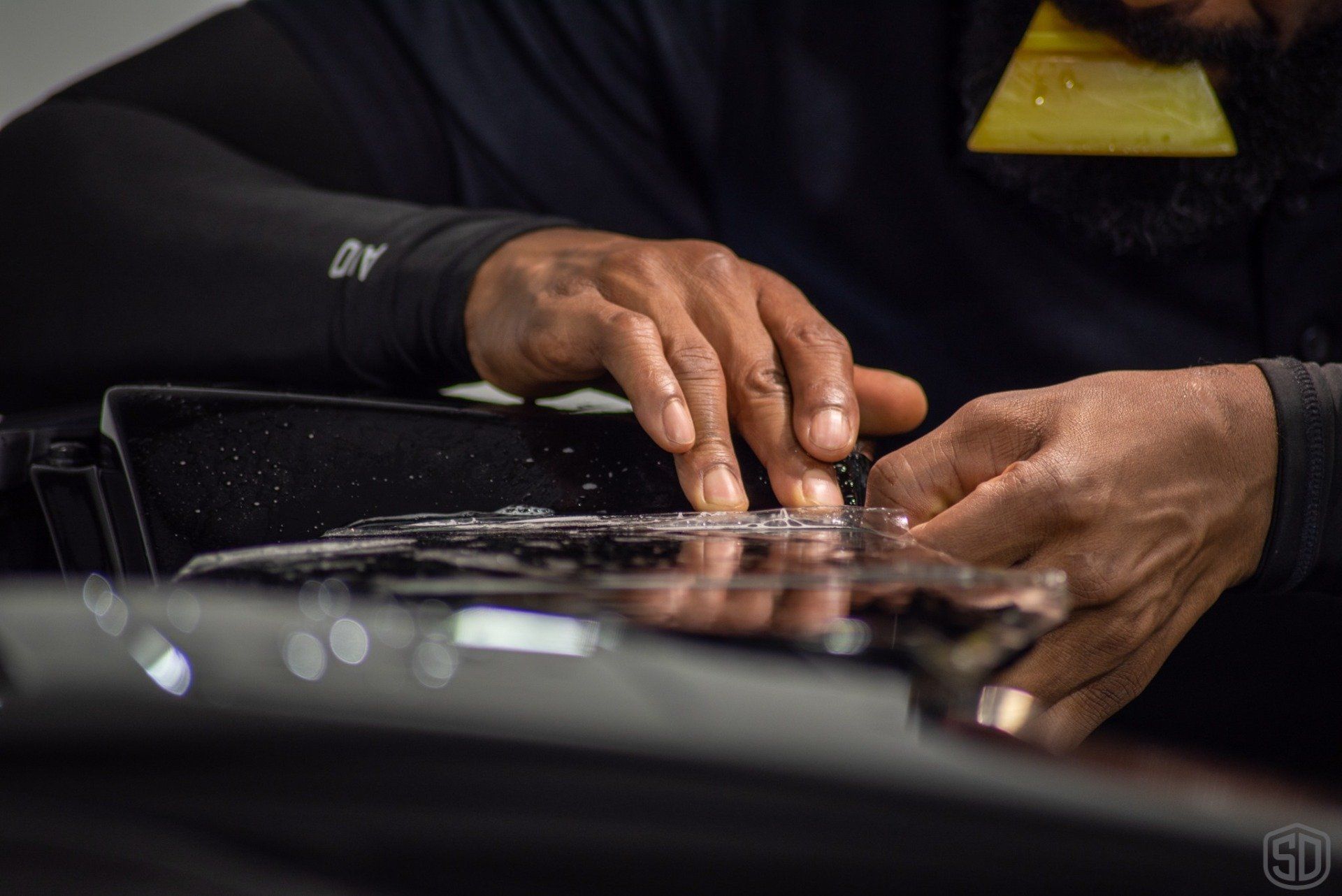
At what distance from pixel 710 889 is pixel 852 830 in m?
0.03

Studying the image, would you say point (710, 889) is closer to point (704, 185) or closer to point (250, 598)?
point (250, 598)

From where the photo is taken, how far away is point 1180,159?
0.60 metres

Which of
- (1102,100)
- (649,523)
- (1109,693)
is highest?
(1102,100)

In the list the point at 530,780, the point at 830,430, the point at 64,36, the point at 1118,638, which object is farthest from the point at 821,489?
the point at 64,36

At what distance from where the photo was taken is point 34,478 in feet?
1.42

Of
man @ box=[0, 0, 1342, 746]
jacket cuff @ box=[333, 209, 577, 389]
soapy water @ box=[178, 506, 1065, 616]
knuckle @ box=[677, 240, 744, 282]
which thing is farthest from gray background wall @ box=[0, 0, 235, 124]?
soapy water @ box=[178, 506, 1065, 616]

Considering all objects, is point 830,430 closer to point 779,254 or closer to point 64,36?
point 779,254

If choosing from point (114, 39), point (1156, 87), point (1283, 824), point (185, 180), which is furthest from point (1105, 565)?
point (114, 39)

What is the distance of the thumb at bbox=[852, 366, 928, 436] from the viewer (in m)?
0.53

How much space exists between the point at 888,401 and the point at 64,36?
978 mm

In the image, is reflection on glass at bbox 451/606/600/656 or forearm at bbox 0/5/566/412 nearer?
reflection on glass at bbox 451/606/600/656

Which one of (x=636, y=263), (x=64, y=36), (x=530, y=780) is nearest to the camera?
(x=530, y=780)

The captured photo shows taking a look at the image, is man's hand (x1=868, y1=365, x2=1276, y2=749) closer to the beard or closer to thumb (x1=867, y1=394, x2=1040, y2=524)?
thumb (x1=867, y1=394, x2=1040, y2=524)

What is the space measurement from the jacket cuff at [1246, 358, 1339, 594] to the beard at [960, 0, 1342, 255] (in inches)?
7.9
